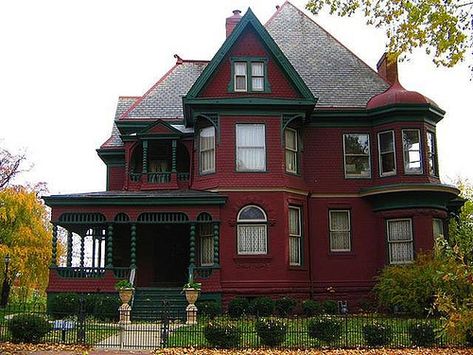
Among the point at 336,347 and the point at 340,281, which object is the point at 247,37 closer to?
the point at 340,281

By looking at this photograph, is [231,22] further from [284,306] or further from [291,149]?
[284,306]

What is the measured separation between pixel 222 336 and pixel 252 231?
8.91 meters

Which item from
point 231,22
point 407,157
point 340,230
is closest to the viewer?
point 407,157

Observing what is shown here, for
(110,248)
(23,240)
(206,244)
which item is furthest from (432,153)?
(23,240)

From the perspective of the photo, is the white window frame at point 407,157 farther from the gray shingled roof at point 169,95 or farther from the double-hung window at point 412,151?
the gray shingled roof at point 169,95

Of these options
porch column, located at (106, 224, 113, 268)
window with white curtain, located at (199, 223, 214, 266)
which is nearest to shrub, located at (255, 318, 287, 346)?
window with white curtain, located at (199, 223, 214, 266)

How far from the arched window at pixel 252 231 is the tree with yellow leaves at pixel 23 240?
17.0 metres

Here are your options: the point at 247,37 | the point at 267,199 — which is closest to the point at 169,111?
the point at 247,37

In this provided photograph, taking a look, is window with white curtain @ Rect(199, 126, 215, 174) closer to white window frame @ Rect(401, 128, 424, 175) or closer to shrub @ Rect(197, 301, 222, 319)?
shrub @ Rect(197, 301, 222, 319)

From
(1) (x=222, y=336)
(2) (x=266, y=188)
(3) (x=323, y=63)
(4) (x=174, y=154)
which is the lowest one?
(1) (x=222, y=336)

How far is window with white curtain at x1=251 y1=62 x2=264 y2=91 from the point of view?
25375 millimetres

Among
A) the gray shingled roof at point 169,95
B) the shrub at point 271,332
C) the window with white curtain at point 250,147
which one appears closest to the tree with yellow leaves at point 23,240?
the gray shingled roof at point 169,95

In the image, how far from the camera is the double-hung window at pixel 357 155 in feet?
87.4

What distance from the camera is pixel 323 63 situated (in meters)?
29.0
